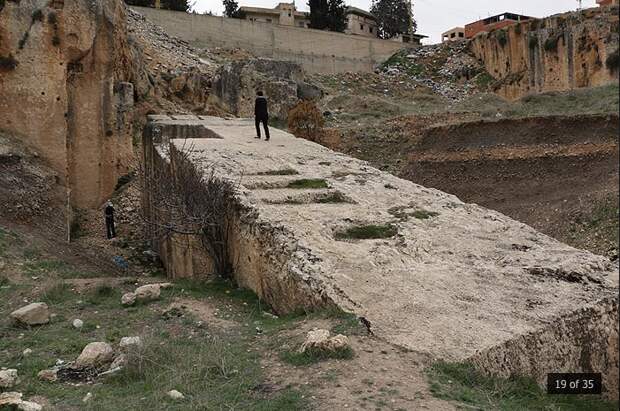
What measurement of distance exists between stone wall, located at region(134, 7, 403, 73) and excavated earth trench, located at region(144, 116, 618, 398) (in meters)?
22.0

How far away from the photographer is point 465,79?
33.7 meters

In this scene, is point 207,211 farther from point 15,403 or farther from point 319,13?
point 319,13

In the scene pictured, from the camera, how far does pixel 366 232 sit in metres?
6.40

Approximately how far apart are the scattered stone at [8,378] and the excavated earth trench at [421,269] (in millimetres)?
2214

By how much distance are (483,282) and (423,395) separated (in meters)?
1.96

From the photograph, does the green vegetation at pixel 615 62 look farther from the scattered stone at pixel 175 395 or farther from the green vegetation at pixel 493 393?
the scattered stone at pixel 175 395

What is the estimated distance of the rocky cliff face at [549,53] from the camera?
24.7 m

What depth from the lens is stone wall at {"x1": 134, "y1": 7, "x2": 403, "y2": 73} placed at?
29016 mm

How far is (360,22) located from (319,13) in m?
10.2

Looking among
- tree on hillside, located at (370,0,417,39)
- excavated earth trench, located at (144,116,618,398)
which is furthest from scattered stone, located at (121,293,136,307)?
tree on hillside, located at (370,0,417,39)

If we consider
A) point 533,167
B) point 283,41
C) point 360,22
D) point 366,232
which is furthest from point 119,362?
point 360,22

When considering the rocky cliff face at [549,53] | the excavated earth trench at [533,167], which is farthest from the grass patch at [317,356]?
the rocky cliff face at [549,53]

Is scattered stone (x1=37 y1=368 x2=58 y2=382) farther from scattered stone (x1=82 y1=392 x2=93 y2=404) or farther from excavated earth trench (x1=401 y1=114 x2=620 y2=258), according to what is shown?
excavated earth trench (x1=401 y1=114 x2=620 y2=258)

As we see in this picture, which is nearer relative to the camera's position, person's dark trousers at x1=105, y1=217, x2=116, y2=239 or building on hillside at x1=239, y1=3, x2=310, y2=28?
person's dark trousers at x1=105, y1=217, x2=116, y2=239
